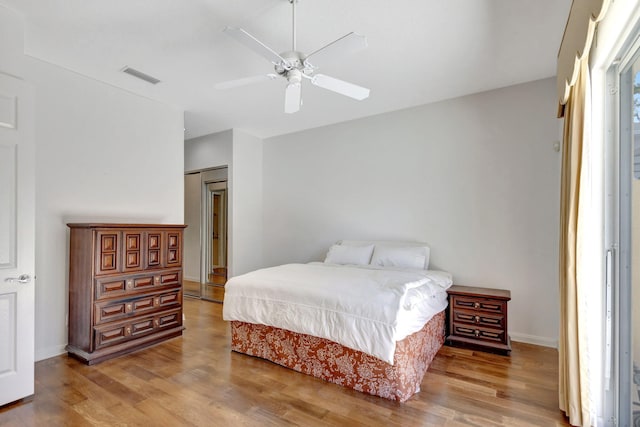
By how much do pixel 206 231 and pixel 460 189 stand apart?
4221 millimetres

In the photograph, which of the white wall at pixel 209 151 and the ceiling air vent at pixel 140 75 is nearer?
the ceiling air vent at pixel 140 75

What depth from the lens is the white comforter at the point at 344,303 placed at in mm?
2254

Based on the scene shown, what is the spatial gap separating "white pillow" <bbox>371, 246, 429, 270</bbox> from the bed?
1.16 ft

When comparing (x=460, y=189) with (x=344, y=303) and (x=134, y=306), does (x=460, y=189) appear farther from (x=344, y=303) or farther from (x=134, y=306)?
(x=134, y=306)

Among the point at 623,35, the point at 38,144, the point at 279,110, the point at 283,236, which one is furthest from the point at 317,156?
the point at 623,35

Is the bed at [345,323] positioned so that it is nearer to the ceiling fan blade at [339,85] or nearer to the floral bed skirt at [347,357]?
the floral bed skirt at [347,357]

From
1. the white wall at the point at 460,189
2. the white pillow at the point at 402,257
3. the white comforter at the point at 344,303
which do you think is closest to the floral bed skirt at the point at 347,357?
the white comforter at the point at 344,303

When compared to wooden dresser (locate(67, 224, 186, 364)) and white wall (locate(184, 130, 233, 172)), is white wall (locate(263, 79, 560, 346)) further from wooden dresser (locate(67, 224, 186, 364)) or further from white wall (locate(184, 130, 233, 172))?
wooden dresser (locate(67, 224, 186, 364))

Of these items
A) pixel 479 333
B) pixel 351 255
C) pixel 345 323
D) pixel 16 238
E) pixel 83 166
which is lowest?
pixel 479 333

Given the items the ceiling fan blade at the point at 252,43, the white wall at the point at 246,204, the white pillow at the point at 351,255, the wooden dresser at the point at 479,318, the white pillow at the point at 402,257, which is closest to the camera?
the ceiling fan blade at the point at 252,43

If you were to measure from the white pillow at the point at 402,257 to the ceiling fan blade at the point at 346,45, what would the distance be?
8.00ft

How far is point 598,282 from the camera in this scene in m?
1.95

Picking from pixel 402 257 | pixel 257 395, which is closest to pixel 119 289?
pixel 257 395

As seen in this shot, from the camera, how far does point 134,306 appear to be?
3229 mm
